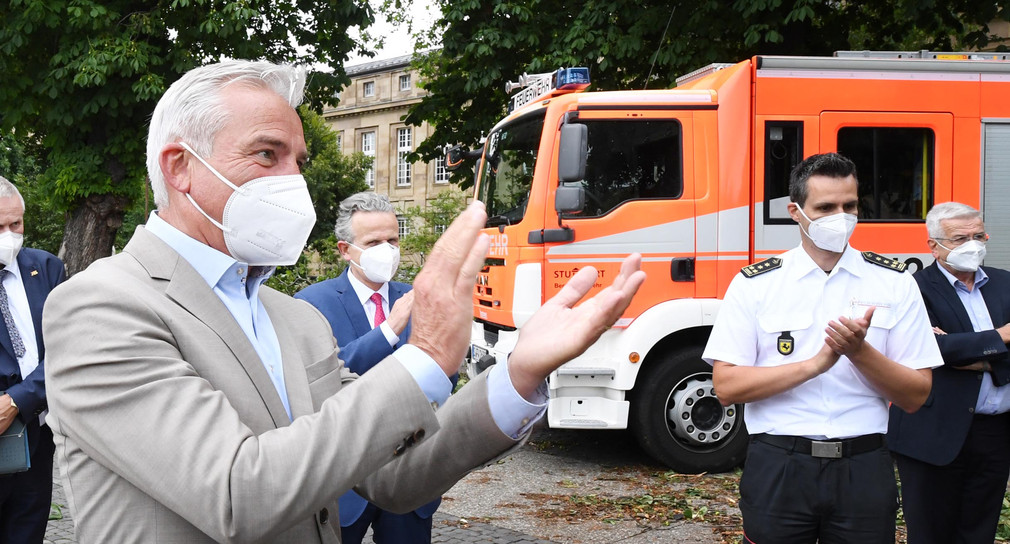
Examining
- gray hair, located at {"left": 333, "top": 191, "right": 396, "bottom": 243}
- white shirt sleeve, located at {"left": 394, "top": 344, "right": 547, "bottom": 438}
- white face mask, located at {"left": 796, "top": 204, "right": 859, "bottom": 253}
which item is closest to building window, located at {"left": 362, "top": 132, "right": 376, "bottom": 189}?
gray hair, located at {"left": 333, "top": 191, "right": 396, "bottom": 243}

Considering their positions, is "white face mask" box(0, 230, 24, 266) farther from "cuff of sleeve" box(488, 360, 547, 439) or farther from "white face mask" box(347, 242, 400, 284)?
"cuff of sleeve" box(488, 360, 547, 439)

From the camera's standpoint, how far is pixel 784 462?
3223 mm

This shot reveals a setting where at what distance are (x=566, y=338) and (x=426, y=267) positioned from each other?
0.27m

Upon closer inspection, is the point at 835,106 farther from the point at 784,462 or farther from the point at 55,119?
the point at 55,119

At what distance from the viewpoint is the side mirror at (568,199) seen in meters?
6.97

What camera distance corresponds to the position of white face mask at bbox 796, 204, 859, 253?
11.3 ft

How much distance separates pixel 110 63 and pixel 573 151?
25.6ft

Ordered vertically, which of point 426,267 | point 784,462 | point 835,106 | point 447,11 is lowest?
point 784,462

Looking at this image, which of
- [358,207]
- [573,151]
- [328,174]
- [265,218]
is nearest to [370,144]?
[328,174]

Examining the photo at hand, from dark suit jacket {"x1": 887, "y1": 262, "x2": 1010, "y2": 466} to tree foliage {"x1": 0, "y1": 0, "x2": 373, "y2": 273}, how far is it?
10.2m

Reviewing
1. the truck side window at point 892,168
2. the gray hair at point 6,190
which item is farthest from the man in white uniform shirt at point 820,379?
the truck side window at point 892,168

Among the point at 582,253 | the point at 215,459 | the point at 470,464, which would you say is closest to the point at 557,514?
the point at 582,253

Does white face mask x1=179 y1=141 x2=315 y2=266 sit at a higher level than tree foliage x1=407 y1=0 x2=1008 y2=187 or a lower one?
lower

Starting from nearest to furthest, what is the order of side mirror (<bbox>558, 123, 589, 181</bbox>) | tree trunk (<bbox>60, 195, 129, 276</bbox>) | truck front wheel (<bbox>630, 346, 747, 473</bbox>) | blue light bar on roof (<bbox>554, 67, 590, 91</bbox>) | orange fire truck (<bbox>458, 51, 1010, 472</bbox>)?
side mirror (<bbox>558, 123, 589, 181</bbox>) → orange fire truck (<bbox>458, 51, 1010, 472</bbox>) → truck front wheel (<bbox>630, 346, 747, 473</bbox>) → blue light bar on roof (<bbox>554, 67, 590, 91</bbox>) → tree trunk (<bbox>60, 195, 129, 276</bbox>)
